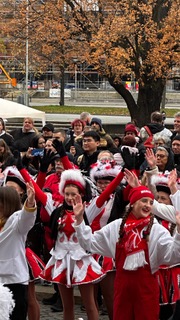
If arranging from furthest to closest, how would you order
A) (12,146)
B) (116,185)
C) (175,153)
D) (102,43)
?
1. (102,43)
2. (12,146)
3. (175,153)
4. (116,185)

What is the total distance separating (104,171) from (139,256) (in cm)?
168

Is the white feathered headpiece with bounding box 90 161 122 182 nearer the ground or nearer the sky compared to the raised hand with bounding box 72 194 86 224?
nearer the sky

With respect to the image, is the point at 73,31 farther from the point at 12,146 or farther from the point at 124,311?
the point at 124,311

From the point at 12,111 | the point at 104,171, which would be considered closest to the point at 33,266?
the point at 104,171

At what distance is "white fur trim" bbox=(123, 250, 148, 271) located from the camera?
20.5 ft

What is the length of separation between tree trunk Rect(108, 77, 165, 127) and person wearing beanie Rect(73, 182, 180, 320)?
17214mm

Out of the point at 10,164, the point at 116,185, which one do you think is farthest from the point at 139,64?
the point at 116,185

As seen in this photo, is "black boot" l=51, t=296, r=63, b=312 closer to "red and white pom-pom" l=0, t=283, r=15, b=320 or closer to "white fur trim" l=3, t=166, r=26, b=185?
"white fur trim" l=3, t=166, r=26, b=185

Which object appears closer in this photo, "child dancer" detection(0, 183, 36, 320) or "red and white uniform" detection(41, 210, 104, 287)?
"child dancer" detection(0, 183, 36, 320)

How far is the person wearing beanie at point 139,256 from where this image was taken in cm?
625

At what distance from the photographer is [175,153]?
10070 mm

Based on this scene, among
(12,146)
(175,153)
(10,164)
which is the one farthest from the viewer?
(12,146)

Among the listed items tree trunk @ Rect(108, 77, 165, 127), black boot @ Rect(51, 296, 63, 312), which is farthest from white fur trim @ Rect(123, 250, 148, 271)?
tree trunk @ Rect(108, 77, 165, 127)

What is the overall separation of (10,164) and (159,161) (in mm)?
1708
